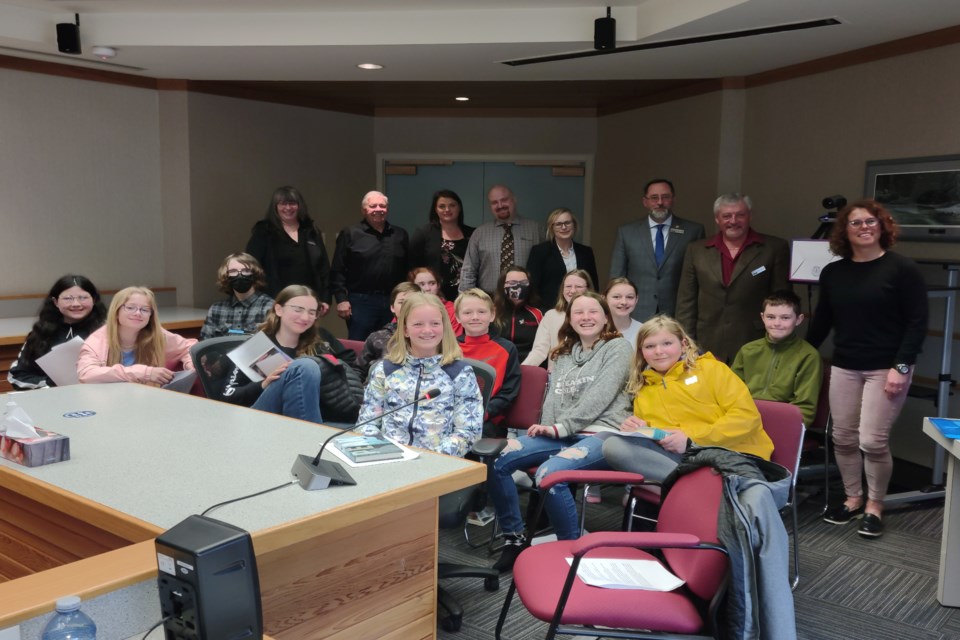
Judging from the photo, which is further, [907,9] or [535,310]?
[535,310]

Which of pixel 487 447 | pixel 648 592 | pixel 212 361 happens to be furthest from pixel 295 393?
pixel 648 592

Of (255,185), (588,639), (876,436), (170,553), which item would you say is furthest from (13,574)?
(255,185)

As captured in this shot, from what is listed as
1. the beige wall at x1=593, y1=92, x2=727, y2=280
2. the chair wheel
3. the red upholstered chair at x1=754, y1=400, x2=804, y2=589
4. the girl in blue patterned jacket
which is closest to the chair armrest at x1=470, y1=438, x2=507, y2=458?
the girl in blue patterned jacket

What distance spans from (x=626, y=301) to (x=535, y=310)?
0.59 m

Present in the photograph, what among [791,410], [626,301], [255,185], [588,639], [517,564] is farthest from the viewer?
[255,185]

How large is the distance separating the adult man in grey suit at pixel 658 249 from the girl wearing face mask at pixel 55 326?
292cm

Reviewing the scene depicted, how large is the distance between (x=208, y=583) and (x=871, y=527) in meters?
3.25

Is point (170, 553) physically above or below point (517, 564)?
above

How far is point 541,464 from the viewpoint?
3.08 meters

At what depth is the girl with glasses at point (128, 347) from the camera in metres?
3.37

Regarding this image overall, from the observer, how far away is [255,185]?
259 inches

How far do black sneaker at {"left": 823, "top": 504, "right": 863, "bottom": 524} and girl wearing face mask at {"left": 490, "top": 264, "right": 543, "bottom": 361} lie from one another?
1668 mm

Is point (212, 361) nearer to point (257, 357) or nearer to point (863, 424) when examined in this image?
point (257, 357)

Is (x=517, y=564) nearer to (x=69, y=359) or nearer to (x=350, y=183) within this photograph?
(x=69, y=359)
